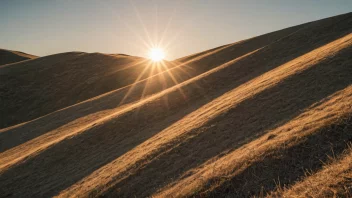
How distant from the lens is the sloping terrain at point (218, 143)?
11.7m

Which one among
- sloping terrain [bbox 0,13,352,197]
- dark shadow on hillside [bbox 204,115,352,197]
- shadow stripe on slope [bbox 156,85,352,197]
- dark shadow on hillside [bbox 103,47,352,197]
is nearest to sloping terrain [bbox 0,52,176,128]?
sloping terrain [bbox 0,13,352,197]

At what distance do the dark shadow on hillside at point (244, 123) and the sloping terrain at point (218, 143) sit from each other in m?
0.10

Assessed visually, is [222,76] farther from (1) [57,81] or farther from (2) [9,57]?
(2) [9,57]

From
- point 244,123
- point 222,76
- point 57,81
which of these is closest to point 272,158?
point 244,123

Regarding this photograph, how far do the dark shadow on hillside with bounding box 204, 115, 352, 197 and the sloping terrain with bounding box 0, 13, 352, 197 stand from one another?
48 millimetres

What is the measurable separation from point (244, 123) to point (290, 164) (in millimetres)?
8477

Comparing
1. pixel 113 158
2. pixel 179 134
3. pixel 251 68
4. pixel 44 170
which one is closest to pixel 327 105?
pixel 179 134

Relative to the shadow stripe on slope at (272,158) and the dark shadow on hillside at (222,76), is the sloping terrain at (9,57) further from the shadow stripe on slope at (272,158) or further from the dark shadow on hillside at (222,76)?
the shadow stripe on slope at (272,158)

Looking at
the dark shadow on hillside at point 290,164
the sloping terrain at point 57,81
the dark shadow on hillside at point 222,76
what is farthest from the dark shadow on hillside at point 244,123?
the sloping terrain at point 57,81

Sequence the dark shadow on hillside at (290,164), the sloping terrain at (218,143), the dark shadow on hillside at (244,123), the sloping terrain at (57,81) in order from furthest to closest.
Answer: the sloping terrain at (57,81) → the dark shadow on hillside at (244,123) → the sloping terrain at (218,143) → the dark shadow on hillside at (290,164)

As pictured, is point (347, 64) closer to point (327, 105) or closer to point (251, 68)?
point (327, 105)

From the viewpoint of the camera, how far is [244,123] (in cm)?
1997

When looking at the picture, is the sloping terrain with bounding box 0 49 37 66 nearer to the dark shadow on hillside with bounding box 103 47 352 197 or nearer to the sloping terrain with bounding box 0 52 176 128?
the sloping terrain with bounding box 0 52 176 128

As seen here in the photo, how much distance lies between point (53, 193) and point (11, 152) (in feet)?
73.1
